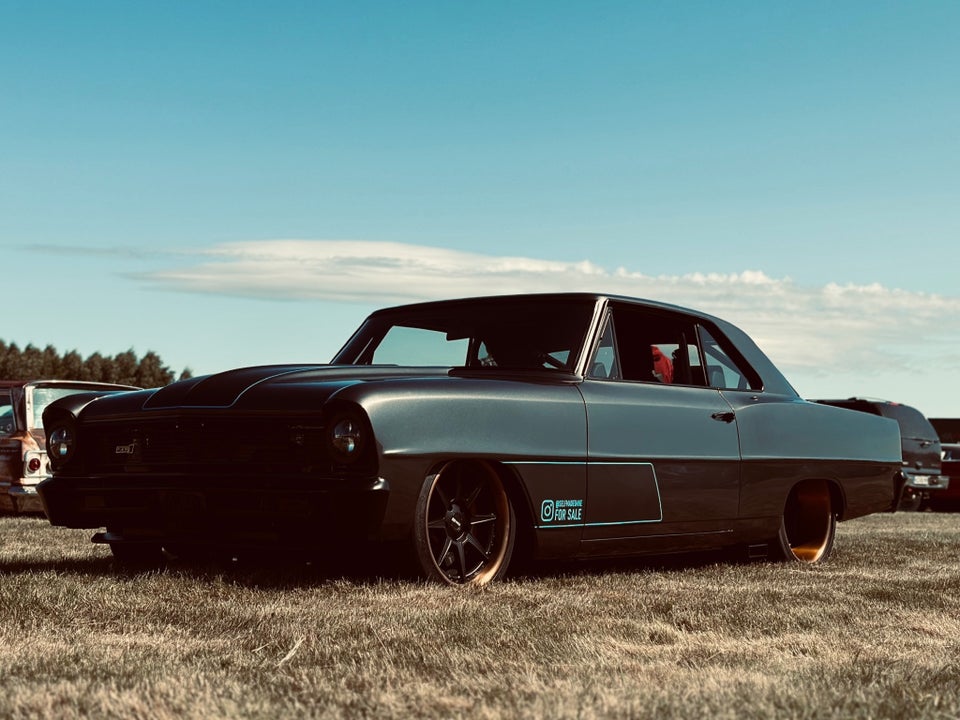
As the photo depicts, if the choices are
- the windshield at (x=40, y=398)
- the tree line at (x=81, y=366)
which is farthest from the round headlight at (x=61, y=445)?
the tree line at (x=81, y=366)

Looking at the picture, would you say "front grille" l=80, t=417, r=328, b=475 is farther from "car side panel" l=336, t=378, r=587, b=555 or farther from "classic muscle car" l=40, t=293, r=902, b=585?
"car side panel" l=336, t=378, r=587, b=555

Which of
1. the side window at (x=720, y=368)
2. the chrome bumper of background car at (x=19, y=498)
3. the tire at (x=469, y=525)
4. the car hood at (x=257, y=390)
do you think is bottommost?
the chrome bumper of background car at (x=19, y=498)

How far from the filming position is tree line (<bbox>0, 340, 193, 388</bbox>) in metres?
76.0

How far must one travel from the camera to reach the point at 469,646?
4.56 m

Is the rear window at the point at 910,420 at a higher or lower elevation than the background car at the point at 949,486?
higher

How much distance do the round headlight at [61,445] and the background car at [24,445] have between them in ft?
19.5

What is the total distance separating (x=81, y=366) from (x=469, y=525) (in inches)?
3079

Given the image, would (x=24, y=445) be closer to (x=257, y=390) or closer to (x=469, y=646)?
(x=257, y=390)

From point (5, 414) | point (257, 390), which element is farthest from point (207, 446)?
point (5, 414)

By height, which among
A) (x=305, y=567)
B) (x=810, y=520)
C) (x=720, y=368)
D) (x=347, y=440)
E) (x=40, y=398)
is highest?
(x=720, y=368)

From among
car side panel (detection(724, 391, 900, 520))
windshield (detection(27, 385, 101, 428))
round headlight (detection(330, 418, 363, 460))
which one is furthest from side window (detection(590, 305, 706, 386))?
windshield (detection(27, 385, 101, 428))

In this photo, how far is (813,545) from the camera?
8.74 m

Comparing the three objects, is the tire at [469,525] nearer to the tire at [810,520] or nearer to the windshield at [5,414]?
the tire at [810,520]

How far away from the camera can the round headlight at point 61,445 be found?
23.2 ft
